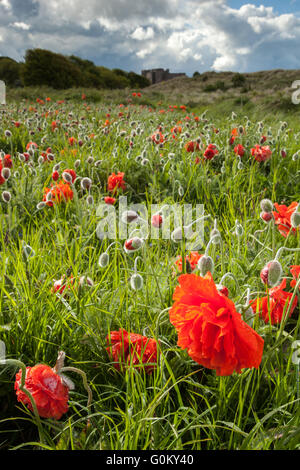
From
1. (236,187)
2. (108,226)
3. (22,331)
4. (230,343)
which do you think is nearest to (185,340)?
(230,343)

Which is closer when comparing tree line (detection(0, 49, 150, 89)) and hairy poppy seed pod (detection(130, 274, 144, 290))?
hairy poppy seed pod (detection(130, 274, 144, 290))

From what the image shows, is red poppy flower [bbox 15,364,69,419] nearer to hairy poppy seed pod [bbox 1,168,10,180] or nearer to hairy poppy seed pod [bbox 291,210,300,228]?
A: hairy poppy seed pod [bbox 291,210,300,228]

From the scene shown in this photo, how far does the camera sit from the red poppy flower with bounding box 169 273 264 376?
82 cm

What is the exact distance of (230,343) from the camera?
0.83 m

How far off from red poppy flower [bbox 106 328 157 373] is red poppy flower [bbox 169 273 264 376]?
31 centimetres

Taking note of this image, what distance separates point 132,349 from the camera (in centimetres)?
118

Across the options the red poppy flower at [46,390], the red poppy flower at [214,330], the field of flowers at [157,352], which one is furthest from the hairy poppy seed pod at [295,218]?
the red poppy flower at [46,390]

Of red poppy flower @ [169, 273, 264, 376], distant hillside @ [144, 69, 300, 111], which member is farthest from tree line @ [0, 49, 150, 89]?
red poppy flower @ [169, 273, 264, 376]

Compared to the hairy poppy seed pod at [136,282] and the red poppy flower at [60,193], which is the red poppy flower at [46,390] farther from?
the red poppy flower at [60,193]

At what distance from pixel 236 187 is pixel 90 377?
77.1 inches

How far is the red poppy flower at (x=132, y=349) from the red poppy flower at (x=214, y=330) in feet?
1.02

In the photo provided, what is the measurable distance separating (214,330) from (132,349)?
0.41 m

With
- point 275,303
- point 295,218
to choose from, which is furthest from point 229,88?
point 275,303
